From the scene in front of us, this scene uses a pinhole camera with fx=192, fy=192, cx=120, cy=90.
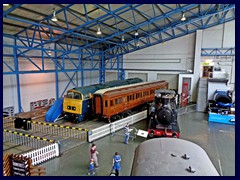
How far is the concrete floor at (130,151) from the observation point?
330 inches

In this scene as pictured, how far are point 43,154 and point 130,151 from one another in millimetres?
4304

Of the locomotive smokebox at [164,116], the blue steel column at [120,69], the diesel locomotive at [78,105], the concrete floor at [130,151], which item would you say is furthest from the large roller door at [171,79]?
the locomotive smokebox at [164,116]

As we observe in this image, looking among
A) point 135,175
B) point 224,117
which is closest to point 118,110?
point 224,117

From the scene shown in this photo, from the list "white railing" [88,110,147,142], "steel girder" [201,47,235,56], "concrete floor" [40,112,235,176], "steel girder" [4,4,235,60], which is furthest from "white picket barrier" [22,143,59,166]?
"steel girder" [201,47,235,56]

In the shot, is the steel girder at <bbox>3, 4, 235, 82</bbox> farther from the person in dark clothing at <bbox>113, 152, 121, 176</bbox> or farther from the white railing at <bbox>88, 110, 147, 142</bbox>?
the person in dark clothing at <bbox>113, 152, 121, 176</bbox>

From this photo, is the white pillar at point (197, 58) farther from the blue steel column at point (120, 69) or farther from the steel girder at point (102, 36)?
the blue steel column at point (120, 69)

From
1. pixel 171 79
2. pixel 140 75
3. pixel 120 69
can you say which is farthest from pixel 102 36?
pixel 171 79

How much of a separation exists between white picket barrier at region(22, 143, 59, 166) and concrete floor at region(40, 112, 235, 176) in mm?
281

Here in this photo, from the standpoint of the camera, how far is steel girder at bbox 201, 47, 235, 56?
21484mm

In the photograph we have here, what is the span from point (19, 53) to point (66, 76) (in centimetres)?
684

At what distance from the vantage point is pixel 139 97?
17.7 m

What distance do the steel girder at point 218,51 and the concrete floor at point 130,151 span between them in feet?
34.0

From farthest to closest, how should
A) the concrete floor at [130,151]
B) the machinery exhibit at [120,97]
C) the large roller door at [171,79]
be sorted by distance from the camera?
the large roller door at [171,79] → the concrete floor at [130,151] → the machinery exhibit at [120,97]

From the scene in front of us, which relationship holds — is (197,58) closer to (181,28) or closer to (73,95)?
(181,28)
